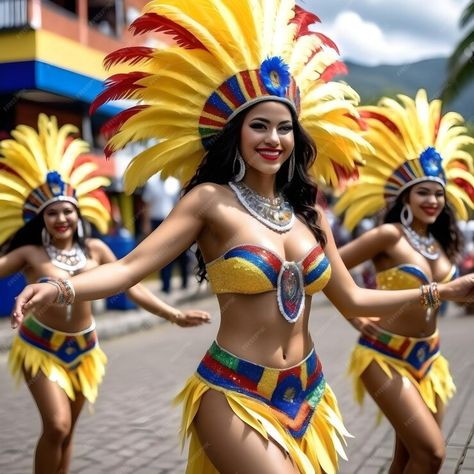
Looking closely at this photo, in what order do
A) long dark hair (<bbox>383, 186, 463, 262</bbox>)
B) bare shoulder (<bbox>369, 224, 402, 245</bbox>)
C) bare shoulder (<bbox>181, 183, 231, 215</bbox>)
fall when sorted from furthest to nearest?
long dark hair (<bbox>383, 186, 463, 262</bbox>) < bare shoulder (<bbox>369, 224, 402, 245</bbox>) < bare shoulder (<bbox>181, 183, 231, 215</bbox>)

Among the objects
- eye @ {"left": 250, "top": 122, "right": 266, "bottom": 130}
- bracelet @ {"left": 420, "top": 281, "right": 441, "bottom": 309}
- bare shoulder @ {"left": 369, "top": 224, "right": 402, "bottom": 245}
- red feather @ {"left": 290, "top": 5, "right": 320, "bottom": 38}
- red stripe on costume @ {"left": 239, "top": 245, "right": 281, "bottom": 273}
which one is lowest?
bare shoulder @ {"left": 369, "top": 224, "right": 402, "bottom": 245}

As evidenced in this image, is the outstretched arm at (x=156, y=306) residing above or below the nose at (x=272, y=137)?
below

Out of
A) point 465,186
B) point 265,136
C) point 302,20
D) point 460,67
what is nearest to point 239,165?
point 265,136

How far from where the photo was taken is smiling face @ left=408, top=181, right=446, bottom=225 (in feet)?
14.1

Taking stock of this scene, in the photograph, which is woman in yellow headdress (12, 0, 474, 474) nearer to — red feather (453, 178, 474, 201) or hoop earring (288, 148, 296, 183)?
hoop earring (288, 148, 296, 183)

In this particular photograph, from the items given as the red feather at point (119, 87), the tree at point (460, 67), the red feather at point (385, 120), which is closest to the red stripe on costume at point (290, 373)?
the red feather at point (119, 87)

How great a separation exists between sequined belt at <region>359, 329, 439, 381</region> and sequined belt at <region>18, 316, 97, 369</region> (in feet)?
5.62

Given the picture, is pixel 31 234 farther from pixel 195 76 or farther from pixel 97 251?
pixel 195 76

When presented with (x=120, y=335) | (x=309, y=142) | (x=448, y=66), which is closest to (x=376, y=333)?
(x=309, y=142)

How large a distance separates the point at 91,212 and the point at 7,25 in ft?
→ 36.7

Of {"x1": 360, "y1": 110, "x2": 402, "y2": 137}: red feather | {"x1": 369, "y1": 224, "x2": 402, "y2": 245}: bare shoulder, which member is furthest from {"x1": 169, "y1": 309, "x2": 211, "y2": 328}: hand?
{"x1": 360, "y1": 110, "x2": 402, "y2": 137}: red feather

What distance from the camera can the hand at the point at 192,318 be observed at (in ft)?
12.5

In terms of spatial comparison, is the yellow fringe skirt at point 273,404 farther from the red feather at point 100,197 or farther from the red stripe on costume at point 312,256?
the red feather at point 100,197

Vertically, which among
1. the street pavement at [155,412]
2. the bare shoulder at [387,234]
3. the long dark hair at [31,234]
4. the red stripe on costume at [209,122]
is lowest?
the street pavement at [155,412]
